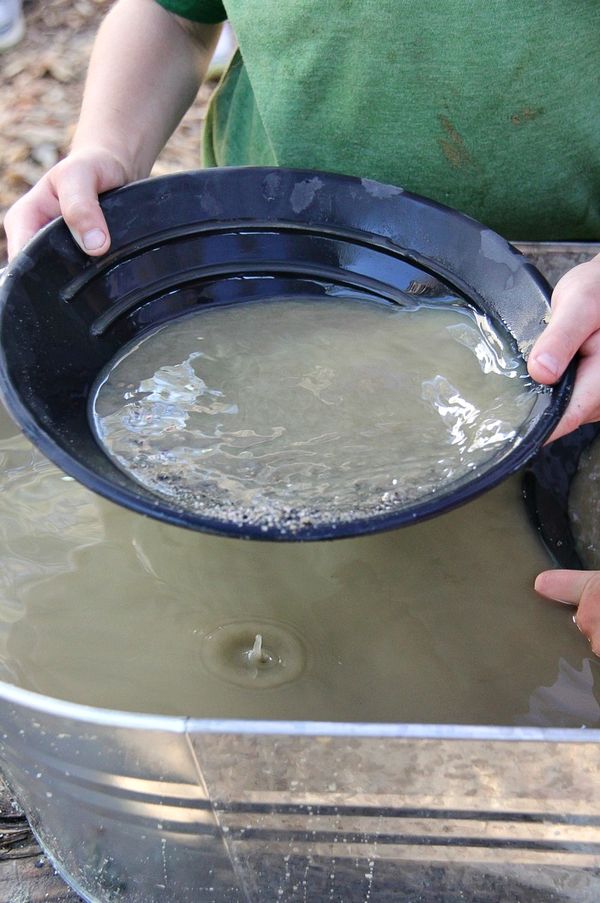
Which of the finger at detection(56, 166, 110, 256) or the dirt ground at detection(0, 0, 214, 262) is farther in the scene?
the dirt ground at detection(0, 0, 214, 262)

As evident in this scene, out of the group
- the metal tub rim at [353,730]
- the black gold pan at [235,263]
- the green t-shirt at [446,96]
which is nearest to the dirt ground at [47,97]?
the green t-shirt at [446,96]

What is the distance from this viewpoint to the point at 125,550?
Result: 41.4 inches

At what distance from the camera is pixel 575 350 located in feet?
2.72

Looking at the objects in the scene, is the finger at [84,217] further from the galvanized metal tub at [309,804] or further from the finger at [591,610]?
the finger at [591,610]

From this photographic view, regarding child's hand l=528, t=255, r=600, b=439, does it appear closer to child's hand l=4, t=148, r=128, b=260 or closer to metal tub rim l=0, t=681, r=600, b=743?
metal tub rim l=0, t=681, r=600, b=743

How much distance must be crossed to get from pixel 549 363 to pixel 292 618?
0.39 m

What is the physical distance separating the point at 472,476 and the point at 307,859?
37cm

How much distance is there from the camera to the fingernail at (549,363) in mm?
817

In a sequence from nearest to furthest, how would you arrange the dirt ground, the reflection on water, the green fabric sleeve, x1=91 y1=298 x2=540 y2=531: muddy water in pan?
x1=91 y1=298 x2=540 y2=531: muddy water in pan, the reflection on water, the green fabric sleeve, the dirt ground

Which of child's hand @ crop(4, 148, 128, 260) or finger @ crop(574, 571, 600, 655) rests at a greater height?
child's hand @ crop(4, 148, 128, 260)

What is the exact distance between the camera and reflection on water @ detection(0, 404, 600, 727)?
0.92m

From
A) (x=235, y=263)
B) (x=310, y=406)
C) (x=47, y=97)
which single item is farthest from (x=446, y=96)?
(x=47, y=97)

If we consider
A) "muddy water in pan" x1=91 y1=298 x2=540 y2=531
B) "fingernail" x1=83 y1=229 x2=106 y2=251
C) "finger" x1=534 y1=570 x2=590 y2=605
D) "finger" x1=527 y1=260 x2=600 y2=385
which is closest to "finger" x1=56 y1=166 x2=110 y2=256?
"fingernail" x1=83 y1=229 x2=106 y2=251

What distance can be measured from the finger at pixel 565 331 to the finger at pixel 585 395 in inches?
0.6
